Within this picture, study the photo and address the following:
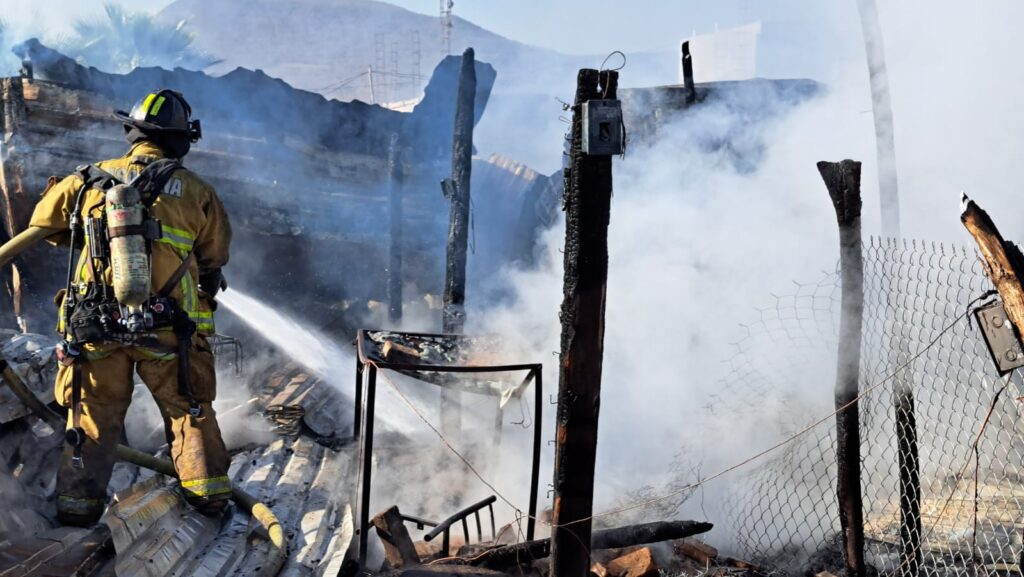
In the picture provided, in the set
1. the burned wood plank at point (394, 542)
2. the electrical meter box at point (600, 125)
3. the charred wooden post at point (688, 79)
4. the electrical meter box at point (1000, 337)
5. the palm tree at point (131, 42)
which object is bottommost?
the burned wood plank at point (394, 542)

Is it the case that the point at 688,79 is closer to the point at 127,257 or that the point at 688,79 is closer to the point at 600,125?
the point at 600,125

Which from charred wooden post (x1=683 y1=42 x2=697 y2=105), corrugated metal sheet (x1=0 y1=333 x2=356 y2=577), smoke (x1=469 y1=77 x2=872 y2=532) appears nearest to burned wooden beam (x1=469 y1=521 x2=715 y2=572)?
corrugated metal sheet (x1=0 y1=333 x2=356 y2=577)

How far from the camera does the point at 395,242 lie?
39.1ft

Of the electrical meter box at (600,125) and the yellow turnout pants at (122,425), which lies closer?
the electrical meter box at (600,125)

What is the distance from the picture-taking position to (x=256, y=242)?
1213 centimetres

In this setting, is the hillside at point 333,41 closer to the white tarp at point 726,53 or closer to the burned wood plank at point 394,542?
the white tarp at point 726,53

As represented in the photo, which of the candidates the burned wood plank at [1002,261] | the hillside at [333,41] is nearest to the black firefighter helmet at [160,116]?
the burned wood plank at [1002,261]

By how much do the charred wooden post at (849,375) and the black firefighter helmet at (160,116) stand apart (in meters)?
3.54

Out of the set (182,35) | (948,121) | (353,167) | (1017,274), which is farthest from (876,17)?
(182,35)

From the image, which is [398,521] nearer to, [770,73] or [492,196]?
[492,196]

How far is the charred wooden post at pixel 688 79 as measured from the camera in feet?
32.1

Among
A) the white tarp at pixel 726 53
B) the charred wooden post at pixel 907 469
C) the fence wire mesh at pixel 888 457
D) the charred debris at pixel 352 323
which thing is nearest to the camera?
the charred debris at pixel 352 323

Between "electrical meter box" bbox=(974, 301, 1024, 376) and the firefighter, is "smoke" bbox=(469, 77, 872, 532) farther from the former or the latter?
"electrical meter box" bbox=(974, 301, 1024, 376)

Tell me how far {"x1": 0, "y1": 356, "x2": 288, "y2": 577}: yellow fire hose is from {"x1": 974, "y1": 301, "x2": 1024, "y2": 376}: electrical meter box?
3.34 meters
